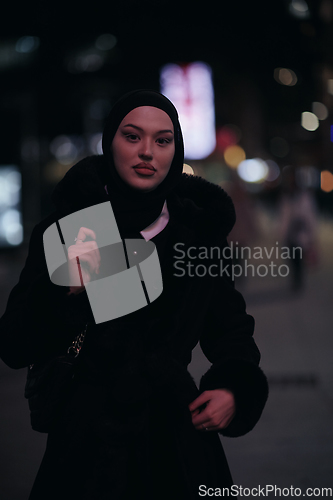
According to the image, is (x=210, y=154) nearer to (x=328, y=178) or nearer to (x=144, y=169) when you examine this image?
(x=328, y=178)

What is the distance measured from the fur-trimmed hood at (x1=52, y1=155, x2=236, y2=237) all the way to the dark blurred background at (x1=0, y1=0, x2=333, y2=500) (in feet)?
7.56

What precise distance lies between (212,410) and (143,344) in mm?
295

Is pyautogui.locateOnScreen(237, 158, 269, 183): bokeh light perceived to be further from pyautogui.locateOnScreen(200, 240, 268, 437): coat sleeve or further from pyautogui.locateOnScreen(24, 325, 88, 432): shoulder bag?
pyautogui.locateOnScreen(24, 325, 88, 432): shoulder bag

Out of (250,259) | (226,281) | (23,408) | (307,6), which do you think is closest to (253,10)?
(307,6)

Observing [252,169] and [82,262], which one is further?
[252,169]

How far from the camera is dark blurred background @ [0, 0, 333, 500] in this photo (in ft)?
13.1

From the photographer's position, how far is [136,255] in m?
1.71

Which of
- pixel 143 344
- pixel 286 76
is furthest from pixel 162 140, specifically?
pixel 286 76

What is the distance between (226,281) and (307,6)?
1462 centimetres

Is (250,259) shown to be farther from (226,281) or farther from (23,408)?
(226,281)

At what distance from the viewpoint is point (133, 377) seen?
1562 millimetres

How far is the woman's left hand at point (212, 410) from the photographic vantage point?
1.60 meters

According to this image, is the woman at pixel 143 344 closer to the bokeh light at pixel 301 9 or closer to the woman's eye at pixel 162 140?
the woman's eye at pixel 162 140

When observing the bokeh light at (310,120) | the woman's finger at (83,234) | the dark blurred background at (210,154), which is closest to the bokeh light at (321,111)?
the dark blurred background at (210,154)
